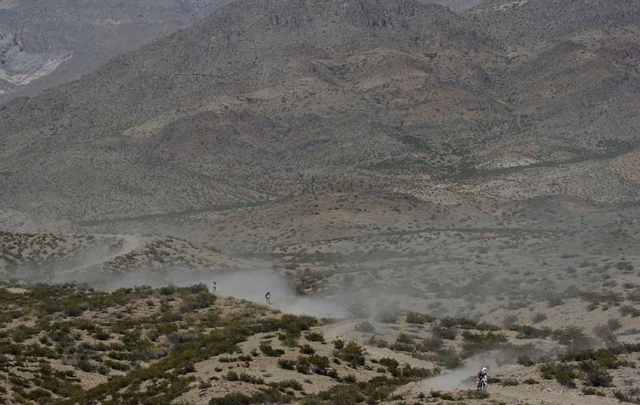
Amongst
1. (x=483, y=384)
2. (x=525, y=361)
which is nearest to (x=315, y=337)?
(x=525, y=361)

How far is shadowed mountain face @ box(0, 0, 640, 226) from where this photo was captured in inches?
5069

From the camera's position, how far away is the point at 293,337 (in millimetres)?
30750

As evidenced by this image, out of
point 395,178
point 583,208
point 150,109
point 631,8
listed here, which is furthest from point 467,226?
point 631,8

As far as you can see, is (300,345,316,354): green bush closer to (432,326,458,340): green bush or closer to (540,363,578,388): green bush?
(432,326,458,340): green bush

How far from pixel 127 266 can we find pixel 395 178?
7082 centimetres

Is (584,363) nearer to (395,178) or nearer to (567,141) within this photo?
(395,178)

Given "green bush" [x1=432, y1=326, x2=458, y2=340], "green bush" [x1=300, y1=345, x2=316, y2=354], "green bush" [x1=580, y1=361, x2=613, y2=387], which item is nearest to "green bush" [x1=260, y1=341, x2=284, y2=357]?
"green bush" [x1=300, y1=345, x2=316, y2=354]

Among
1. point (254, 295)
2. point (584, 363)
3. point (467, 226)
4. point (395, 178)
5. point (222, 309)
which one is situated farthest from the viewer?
point (395, 178)

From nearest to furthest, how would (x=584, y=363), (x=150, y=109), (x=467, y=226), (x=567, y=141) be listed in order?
(x=584, y=363) → (x=467, y=226) → (x=567, y=141) → (x=150, y=109)

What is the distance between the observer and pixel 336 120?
Answer: 511 ft

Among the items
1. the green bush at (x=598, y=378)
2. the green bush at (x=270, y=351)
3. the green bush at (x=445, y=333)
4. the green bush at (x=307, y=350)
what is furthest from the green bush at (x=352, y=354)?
the green bush at (x=598, y=378)

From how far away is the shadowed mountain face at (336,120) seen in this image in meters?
129

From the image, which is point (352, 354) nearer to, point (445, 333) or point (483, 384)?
point (483, 384)

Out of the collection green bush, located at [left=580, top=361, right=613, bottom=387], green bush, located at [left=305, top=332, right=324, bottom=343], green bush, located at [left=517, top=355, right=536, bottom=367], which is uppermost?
green bush, located at [left=517, top=355, right=536, bottom=367]
